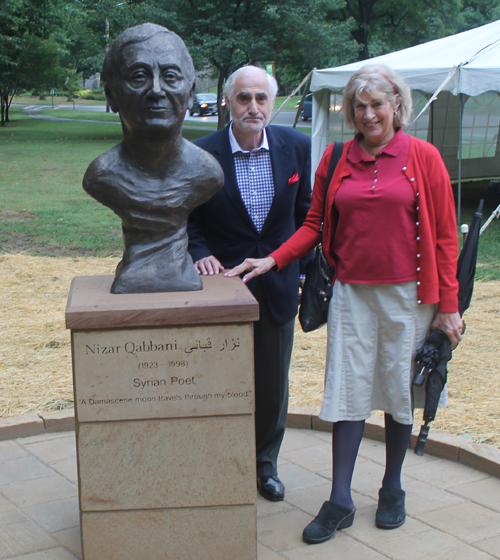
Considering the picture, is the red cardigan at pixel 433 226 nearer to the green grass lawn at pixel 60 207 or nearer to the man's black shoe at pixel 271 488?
the man's black shoe at pixel 271 488

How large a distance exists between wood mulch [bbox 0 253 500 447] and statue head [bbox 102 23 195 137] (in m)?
2.52

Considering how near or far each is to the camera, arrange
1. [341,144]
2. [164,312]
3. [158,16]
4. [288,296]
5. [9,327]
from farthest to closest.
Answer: [158,16] < [9,327] < [288,296] < [341,144] < [164,312]

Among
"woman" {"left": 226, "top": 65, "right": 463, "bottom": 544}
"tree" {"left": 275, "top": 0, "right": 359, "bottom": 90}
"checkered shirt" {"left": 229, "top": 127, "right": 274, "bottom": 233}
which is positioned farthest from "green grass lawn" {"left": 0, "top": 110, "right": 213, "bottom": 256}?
"woman" {"left": 226, "top": 65, "right": 463, "bottom": 544}

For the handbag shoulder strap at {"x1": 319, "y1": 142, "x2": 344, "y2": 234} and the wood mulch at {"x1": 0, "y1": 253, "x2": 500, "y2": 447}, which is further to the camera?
the wood mulch at {"x1": 0, "y1": 253, "x2": 500, "y2": 447}

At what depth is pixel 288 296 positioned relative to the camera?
3.37 metres

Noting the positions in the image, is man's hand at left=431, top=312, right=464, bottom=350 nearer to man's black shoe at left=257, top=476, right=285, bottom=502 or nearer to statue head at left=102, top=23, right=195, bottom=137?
man's black shoe at left=257, top=476, right=285, bottom=502

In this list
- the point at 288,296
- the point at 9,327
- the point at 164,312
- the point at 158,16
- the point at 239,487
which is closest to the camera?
the point at 164,312

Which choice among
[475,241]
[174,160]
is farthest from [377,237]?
[174,160]

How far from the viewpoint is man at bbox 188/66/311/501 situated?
10.8ft

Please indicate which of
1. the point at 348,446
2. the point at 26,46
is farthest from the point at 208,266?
the point at 26,46

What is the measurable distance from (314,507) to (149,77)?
216 centimetres

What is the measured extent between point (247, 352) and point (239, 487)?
58 centimetres

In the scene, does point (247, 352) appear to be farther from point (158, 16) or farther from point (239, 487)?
point (158, 16)

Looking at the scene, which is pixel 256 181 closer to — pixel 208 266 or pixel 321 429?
pixel 208 266
